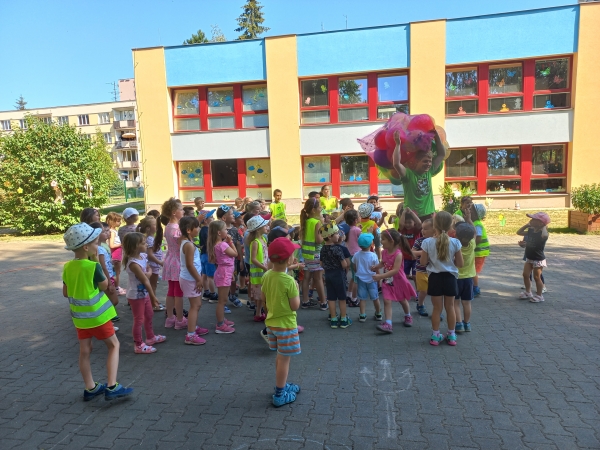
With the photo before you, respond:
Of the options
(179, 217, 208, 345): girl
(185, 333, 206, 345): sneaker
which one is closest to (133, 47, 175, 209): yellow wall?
(179, 217, 208, 345): girl

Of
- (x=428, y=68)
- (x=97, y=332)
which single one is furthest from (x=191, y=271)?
(x=428, y=68)

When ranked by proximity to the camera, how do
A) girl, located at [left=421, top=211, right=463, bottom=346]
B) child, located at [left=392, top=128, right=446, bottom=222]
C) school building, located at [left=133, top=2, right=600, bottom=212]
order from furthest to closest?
school building, located at [left=133, top=2, right=600, bottom=212] → child, located at [left=392, top=128, right=446, bottom=222] → girl, located at [left=421, top=211, right=463, bottom=346]

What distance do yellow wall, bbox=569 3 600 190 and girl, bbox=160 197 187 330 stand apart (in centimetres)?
1655

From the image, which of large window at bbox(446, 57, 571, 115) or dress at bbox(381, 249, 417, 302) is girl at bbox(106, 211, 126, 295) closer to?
dress at bbox(381, 249, 417, 302)

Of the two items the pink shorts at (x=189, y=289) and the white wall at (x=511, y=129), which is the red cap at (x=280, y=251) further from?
the white wall at (x=511, y=129)

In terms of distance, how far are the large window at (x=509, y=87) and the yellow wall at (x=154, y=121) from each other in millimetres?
12793

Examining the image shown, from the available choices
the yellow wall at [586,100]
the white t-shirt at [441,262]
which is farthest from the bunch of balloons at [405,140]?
the yellow wall at [586,100]

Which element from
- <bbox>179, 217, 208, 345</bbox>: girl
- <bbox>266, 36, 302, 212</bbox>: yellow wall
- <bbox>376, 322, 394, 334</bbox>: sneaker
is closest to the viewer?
<bbox>179, 217, 208, 345</bbox>: girl

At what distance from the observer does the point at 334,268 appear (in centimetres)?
553

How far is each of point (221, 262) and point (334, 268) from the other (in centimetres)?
156

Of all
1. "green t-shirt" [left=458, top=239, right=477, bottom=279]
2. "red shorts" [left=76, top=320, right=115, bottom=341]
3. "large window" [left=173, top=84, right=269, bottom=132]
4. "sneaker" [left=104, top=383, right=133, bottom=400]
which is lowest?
"sneaker" [left=104, top=383, right=133, bottom=400]

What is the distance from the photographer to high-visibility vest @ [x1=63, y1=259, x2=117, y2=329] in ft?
12.7

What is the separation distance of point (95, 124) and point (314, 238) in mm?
73607

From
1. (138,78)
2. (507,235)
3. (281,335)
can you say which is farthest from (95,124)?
(281,335)
